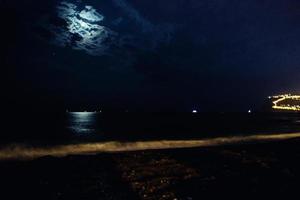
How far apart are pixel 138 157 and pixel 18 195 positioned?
28.9ft

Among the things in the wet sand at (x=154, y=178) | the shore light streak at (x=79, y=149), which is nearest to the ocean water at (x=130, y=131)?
the shore light streak at (x=79, y=149)

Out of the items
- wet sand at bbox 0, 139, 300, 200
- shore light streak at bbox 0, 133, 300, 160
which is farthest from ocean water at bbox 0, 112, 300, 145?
wet sand at bbox 0, 139, 300, 200

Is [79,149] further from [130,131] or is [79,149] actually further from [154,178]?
[130,131]

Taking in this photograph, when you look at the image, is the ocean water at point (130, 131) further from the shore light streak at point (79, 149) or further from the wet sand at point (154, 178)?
the wet sand at point (154, 178)

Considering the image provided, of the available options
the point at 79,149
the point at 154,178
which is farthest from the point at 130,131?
the point at 154,178

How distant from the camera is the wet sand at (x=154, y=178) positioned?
10818 mm

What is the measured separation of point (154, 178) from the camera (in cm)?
1287

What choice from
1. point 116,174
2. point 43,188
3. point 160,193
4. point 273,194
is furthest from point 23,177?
point 273,194

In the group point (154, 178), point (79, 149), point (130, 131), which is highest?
point (154, 178)

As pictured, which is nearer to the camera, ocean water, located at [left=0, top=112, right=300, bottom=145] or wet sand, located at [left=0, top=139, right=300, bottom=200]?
wet sand, located at [left=0, top=139, right=300, bottom=200]

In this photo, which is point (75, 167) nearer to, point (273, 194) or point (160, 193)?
point (160, 193)

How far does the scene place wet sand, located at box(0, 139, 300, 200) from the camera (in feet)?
35.5

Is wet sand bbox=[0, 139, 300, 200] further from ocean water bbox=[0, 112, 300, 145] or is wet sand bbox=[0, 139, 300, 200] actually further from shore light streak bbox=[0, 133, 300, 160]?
ocean water bbox=[0, 112, 300, 145]

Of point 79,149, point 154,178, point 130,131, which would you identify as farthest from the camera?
point 130,131
